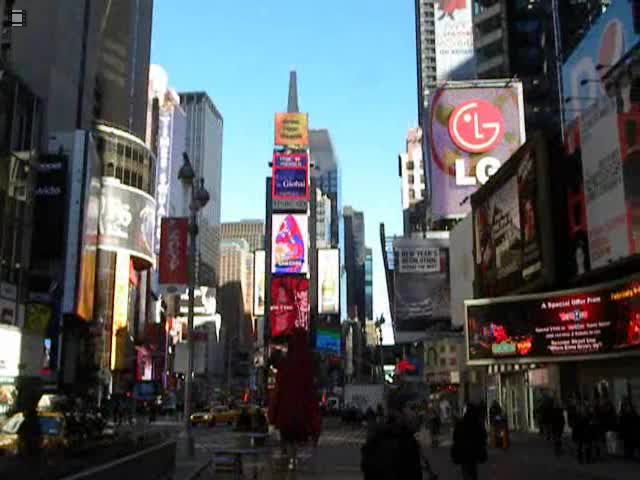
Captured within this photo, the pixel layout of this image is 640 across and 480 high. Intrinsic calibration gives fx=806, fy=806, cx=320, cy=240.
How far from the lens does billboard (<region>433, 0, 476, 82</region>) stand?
11494 cm

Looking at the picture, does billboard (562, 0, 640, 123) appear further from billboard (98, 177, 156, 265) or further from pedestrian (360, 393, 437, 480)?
billboard (98, 177, 156, 265)

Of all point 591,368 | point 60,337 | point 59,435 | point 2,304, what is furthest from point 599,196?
point 60,337

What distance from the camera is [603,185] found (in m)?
29.4

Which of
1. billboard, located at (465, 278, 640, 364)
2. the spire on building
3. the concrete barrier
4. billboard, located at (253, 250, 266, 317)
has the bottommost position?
the concrete barrier


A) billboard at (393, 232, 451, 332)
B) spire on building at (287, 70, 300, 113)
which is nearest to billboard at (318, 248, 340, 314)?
spire on building at (287, 70, 300, 113)

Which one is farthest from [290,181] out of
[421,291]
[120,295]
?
[421,291]

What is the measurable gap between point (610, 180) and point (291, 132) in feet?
409

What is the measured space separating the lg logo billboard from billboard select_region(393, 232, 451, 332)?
28.2 feet

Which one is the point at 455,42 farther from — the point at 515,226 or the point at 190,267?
the point at 190,267

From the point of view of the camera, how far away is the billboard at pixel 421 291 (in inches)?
2542

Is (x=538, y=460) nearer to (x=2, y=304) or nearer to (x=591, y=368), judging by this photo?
(x=591, y=368)

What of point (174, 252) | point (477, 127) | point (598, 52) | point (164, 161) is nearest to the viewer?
point (174, 252)

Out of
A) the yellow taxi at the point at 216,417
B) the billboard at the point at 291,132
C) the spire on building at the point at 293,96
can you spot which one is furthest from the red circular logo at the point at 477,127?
the spire on building at the point at 293,96

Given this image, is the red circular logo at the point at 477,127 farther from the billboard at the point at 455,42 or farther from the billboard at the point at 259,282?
the billboard at the point at 259,282
